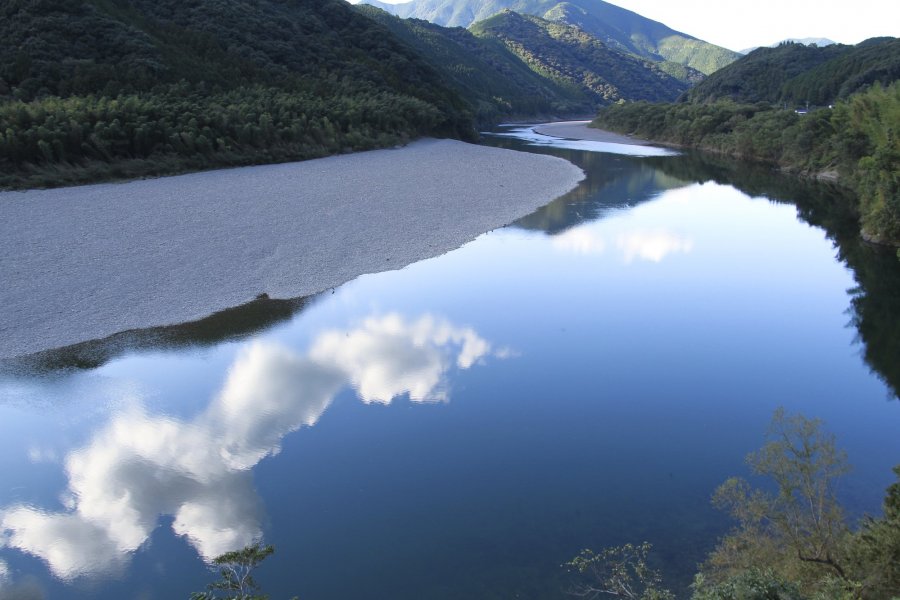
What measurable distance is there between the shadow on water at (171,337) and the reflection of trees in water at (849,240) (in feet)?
36.8

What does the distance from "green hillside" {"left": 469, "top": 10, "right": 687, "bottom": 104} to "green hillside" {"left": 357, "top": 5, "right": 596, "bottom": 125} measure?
288 inches

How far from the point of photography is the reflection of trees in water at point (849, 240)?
12297mm

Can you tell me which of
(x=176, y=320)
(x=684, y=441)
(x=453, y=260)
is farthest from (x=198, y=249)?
(x=684, y=441)

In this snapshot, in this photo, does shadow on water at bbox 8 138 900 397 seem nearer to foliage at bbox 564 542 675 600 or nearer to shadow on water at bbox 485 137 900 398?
shadow on water at bbox 485 137 900 398

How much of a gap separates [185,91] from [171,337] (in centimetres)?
2636

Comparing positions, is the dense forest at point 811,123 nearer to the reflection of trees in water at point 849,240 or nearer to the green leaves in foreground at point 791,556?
the reflection of trees in water at point 849,240

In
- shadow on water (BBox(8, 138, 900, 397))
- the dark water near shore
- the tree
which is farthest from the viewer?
shadow on water (BBox(8, 138, 900, 397))

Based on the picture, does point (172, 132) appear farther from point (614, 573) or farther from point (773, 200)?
point (614, 573)

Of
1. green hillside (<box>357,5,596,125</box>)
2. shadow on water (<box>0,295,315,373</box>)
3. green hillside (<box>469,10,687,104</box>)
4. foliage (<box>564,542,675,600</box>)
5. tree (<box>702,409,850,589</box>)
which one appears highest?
green hillside (<box>469,10,687,104</box>)

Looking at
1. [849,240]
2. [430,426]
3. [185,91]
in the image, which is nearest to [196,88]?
[185,91]

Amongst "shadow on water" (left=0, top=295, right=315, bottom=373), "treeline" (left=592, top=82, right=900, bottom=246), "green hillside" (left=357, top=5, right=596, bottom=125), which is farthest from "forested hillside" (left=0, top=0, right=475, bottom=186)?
"green hillside" (left=357, top=5, right=596, bottom=125)

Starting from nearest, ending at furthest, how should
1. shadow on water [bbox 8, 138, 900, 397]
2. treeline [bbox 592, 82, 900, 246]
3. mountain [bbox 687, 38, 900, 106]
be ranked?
shadow on water [bbox 8, 138, 900, 397], treeline [bbox 592, 82, 900, 246], mountain [bbox 687, 38, 900, 106]

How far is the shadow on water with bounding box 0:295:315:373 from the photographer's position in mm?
10344

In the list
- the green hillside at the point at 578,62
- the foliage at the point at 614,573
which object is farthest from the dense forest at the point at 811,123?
the green hillside at the point at 578,62
